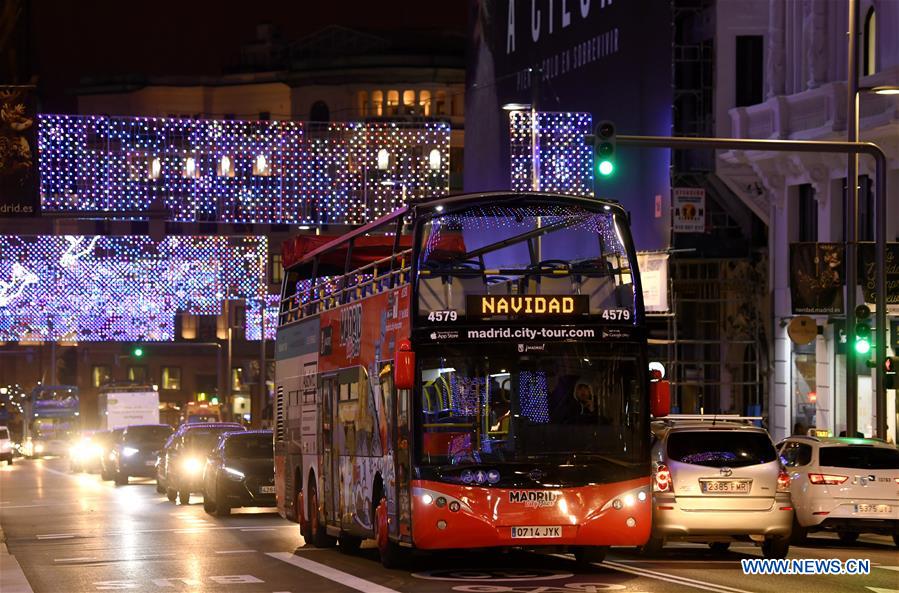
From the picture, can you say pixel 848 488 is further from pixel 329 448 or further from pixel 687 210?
pixel 687 210

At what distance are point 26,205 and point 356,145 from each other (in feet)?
46.4

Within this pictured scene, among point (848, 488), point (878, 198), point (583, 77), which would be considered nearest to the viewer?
point (848, 488)

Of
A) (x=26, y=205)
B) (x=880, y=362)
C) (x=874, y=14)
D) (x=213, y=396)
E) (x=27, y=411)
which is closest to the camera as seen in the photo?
(x=880, y=362)

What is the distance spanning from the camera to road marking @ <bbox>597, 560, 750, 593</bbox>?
59.9 ft

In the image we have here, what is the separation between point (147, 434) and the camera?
52531 mm

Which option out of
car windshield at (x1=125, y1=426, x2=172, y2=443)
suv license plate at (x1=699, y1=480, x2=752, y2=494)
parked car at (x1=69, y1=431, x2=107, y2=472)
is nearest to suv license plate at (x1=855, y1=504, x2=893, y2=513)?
suv license plate at (x1=699, y1=480, x2=752, y2=494)

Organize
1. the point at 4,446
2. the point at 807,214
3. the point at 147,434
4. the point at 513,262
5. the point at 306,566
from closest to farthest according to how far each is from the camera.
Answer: the point at 513,262, the point at 306,566, the point at 807,214, the point at 147,434, the point at 4,446

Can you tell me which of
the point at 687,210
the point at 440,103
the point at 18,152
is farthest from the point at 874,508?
the point at 440,103

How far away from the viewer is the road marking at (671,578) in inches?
719

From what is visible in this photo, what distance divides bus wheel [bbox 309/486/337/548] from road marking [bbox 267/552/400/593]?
1382mm

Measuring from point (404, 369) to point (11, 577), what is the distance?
5.02 meters

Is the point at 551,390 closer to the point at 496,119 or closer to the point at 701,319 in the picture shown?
the point at 701,319

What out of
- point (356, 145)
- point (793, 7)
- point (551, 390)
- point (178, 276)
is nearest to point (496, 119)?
point (356, 145)

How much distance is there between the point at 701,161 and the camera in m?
47.8
